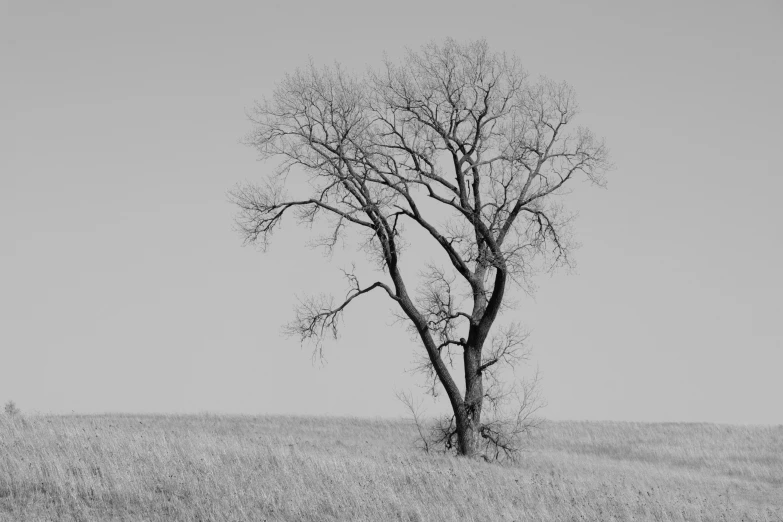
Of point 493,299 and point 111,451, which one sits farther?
point 493,299

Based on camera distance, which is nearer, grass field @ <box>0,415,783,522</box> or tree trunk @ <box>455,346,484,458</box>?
grass field @ <box>0,415,783,522</box>

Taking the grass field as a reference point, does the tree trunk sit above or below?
above

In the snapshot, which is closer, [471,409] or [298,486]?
[298,486]

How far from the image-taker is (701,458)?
2877 centimetres

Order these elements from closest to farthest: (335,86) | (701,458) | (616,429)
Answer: (335,86), (701,458), (616,429)

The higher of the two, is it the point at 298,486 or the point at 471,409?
the point at 471,409

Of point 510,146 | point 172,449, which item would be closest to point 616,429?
point 510,146

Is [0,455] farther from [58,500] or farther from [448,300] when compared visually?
[448,300]

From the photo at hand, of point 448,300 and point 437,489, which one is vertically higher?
point 448,300

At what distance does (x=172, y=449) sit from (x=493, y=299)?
9.95m

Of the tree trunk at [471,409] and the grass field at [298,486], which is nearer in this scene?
the grass field at [298,486]

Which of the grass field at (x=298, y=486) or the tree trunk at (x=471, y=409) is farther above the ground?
the tree trunk at (x=471, y=409)

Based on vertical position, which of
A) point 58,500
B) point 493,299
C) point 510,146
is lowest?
point 58,500

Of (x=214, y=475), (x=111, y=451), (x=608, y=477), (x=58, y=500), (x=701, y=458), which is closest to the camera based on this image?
(x=58, y=500)
